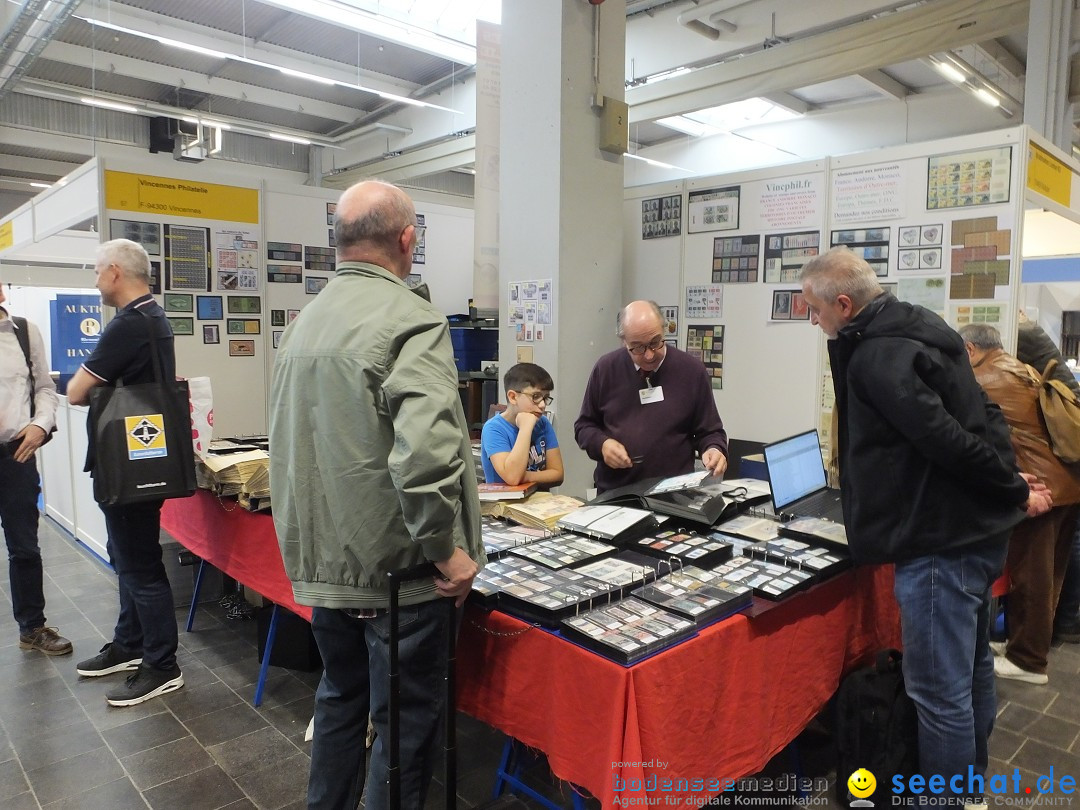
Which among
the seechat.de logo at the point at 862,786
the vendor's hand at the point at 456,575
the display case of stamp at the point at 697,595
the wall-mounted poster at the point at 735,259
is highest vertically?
the wall-mounted poster at the point at 735,259

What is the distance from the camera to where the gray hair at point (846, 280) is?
1.76 metres

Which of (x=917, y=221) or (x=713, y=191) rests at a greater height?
(x=713, y=191)

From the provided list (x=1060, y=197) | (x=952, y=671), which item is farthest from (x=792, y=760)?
(x=1060, y=197)

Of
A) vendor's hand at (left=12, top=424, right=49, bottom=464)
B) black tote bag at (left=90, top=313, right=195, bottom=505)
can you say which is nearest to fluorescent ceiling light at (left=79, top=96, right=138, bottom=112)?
vendor's hand at (left=12, top=424, right=49, bottom=464)

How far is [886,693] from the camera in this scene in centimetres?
190

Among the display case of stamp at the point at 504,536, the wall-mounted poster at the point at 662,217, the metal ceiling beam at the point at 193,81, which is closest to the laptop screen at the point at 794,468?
the display case of stamp at the point at 504,536

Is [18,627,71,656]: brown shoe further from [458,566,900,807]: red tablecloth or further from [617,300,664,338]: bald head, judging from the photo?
[617,300,664,338]: bald head

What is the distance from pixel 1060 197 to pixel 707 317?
168cm

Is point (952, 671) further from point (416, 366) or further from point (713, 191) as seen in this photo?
point (713, 191)

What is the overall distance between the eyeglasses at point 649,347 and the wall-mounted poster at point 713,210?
1270mm

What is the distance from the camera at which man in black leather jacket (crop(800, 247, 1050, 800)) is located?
1.65 m

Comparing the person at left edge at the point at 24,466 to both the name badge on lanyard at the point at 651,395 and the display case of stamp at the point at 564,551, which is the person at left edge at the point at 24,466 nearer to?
the display case of stamp at the point at 564,551

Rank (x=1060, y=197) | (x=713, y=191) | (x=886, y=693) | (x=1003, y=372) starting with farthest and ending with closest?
1. (x=713, y=191)
2. (x=1060, y=197)
3. (x=1003, y=372)
4. (x=886, y=693)

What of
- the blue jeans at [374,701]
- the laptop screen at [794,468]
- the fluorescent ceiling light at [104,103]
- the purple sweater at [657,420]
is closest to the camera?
the blue jeans at [374,701]
